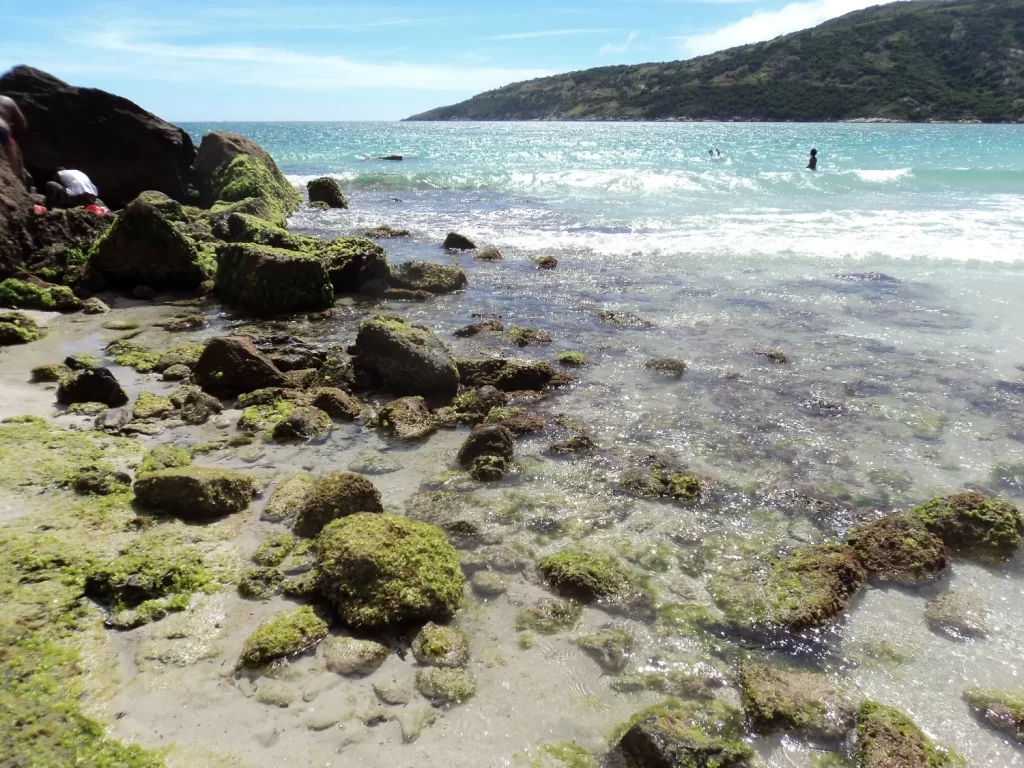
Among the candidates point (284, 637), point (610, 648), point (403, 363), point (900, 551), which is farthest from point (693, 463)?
point (284, 637)

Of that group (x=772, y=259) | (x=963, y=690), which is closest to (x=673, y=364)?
(x=963, y=690)

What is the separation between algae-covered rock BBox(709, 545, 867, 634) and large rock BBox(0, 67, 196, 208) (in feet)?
61.1

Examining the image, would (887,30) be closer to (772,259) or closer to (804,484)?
(772,259)

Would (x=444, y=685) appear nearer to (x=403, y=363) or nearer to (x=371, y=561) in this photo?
(x=371, y=561)

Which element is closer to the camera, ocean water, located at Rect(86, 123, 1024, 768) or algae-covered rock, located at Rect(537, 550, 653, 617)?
ocean water, located at Rect(86, 123, 1024, 768)

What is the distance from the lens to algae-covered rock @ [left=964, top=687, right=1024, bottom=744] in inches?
133

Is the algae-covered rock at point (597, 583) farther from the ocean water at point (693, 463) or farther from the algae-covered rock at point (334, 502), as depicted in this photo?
the algae-covered rock at point (334, 502)

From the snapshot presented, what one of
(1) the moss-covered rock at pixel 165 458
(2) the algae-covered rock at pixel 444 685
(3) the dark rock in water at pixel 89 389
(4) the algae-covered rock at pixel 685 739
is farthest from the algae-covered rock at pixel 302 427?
(4) the algae-covered rock at pixel 685 739

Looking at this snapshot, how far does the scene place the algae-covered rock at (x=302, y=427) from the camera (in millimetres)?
6359

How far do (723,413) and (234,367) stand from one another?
543 cm

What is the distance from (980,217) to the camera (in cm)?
1883

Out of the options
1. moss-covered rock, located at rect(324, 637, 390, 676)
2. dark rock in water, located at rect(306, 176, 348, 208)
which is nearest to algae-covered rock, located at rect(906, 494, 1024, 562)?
moss-covered rock, located at rect(324, 637, 390, 676)

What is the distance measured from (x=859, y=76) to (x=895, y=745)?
121765mm

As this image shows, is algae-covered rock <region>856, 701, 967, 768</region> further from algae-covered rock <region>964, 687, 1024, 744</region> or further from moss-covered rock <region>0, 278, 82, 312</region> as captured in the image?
moss-covered rock <region>0, 278, 82, 312</region>
